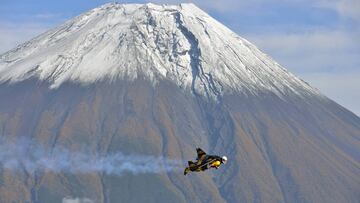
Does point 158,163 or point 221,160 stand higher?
point 158,163

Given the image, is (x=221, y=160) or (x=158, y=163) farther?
(x=158, y=163)

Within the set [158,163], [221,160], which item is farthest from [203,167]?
[158,163]

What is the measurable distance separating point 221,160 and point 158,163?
161 ft

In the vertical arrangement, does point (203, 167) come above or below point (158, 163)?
below

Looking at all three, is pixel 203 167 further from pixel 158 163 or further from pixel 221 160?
pixel 158 163

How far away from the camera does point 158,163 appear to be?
198 m

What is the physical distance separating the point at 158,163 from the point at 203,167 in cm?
4892

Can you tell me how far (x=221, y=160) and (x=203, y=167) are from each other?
8.58 ft

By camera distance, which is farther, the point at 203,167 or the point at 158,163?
the point at 158,163

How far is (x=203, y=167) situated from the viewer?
15000 centimetres

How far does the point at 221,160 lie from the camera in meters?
150
